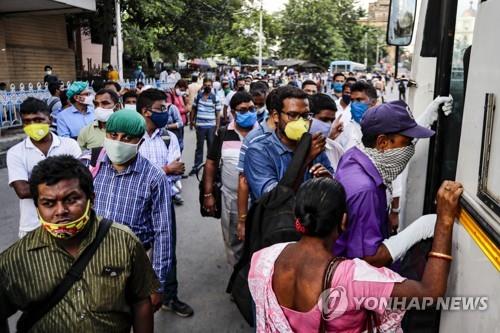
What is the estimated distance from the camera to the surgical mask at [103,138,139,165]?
2652 millimetres

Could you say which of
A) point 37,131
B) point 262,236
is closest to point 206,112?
point 37,131

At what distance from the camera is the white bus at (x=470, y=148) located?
1.36 metres

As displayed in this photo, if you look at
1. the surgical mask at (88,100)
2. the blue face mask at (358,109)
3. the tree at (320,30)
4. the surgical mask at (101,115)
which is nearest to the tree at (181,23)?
the surgical mask at (88,100)

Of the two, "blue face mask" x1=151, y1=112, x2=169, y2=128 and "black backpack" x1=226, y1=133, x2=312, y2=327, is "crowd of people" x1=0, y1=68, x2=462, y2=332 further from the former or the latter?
"blue face mask" x1=151, y1=112, x2=169, y2=128

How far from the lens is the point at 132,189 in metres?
2.68

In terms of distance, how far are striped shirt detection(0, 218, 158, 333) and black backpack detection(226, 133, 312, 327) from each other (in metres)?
0.62

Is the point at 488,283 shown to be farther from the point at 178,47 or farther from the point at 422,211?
the point at 178,47

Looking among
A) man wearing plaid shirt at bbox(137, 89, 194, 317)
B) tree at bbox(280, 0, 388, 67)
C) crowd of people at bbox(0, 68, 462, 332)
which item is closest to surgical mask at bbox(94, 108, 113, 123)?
man wearing plaid shirt at bbox(137, 89, 194, 317)

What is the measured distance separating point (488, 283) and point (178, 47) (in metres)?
27.6

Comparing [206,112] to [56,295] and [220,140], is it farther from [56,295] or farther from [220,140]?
[56,295]

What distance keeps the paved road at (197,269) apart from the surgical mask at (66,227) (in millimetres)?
1950

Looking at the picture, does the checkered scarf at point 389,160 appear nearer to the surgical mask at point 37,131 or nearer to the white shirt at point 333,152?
the white shirt at point 333,152

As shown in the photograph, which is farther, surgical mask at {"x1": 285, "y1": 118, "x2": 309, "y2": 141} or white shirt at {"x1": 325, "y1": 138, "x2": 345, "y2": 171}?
white shirt at {"x1": 325, "y1": 138, "x2": 345, "y2": 171}

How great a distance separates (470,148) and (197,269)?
349cm
